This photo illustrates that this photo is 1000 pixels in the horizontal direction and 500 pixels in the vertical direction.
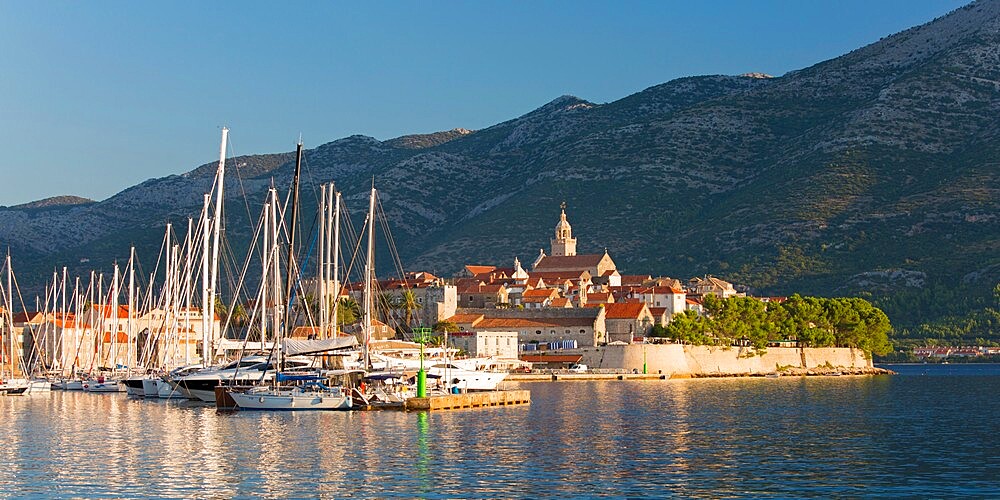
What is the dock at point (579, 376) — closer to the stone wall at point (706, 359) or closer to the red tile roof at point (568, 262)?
the stone wall at point (706, 359)

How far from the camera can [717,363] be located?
4966 inches

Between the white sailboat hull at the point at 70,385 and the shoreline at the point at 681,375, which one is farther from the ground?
the shoreline at the point at 681,375

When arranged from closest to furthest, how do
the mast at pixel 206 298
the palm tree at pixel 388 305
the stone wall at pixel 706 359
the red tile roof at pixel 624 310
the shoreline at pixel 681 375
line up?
the mast at pixel 206 298
the shoreline at pixel 681 375
the stone wall at pixel 706 359
the palm tree at pixel 388 305
the red tile roof at pixel 624 310

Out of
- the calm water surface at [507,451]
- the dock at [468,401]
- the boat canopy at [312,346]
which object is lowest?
the calm water surface at [507,451]

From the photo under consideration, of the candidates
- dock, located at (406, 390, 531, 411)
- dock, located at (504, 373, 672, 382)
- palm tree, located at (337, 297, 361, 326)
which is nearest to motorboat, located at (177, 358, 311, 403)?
dock, located at (406, 390, 531, 411)

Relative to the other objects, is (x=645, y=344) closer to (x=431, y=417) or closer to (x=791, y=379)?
(x=791, y=379)

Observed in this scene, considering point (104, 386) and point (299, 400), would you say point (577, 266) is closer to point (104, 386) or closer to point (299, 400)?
point (104, 386)

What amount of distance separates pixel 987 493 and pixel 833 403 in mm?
42930

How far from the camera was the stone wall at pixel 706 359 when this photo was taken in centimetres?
11994

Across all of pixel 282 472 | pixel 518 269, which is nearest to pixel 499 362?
pixel 518 269

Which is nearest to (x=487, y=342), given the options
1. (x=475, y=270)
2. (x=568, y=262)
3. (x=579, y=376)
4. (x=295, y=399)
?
(x=579, y=376)

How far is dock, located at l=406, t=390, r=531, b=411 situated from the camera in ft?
214

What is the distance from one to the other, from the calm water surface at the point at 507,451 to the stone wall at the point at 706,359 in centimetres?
4505

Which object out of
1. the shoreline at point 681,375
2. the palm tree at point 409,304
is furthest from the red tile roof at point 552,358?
the palm tree at point 409,304
